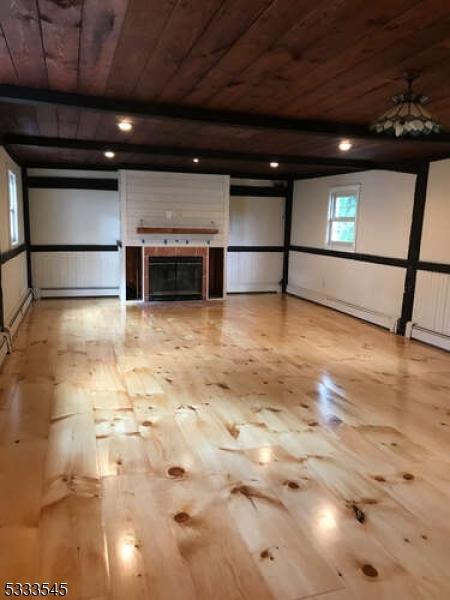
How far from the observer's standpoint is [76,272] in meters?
8.09

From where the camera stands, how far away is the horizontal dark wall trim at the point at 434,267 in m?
5.39

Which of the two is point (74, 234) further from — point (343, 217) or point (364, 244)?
point (364, 244)

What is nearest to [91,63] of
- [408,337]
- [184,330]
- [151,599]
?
[151,599]

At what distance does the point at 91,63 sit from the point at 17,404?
242 cm

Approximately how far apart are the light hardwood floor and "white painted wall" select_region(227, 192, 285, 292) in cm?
405

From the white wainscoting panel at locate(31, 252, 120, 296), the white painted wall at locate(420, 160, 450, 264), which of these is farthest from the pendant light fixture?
the white wainscoting panel at locate(31, 252, 120, 296)

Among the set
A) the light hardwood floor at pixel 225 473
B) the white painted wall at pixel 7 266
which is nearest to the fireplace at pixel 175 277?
the white painted wall at pixel 7 266

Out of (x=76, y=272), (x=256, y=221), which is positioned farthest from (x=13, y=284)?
(x=256, y=221)

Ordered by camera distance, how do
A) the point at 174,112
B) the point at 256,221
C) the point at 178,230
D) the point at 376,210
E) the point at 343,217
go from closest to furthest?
the point at 174,112 → the point at 376,210 → the point at 343,217 → the point at 178,230 → the point at 256,221

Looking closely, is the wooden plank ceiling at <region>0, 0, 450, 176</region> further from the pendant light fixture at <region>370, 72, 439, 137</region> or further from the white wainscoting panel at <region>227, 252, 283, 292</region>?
the white wainscoting panel at <region>227, 252, 283, 292</region>

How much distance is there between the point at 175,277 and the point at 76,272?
176 centimetres

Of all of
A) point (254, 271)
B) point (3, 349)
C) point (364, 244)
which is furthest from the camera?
point (254, 271)

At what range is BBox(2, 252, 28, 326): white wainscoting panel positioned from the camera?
518 centimetres

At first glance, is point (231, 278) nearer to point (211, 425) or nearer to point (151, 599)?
point (211, 425)
